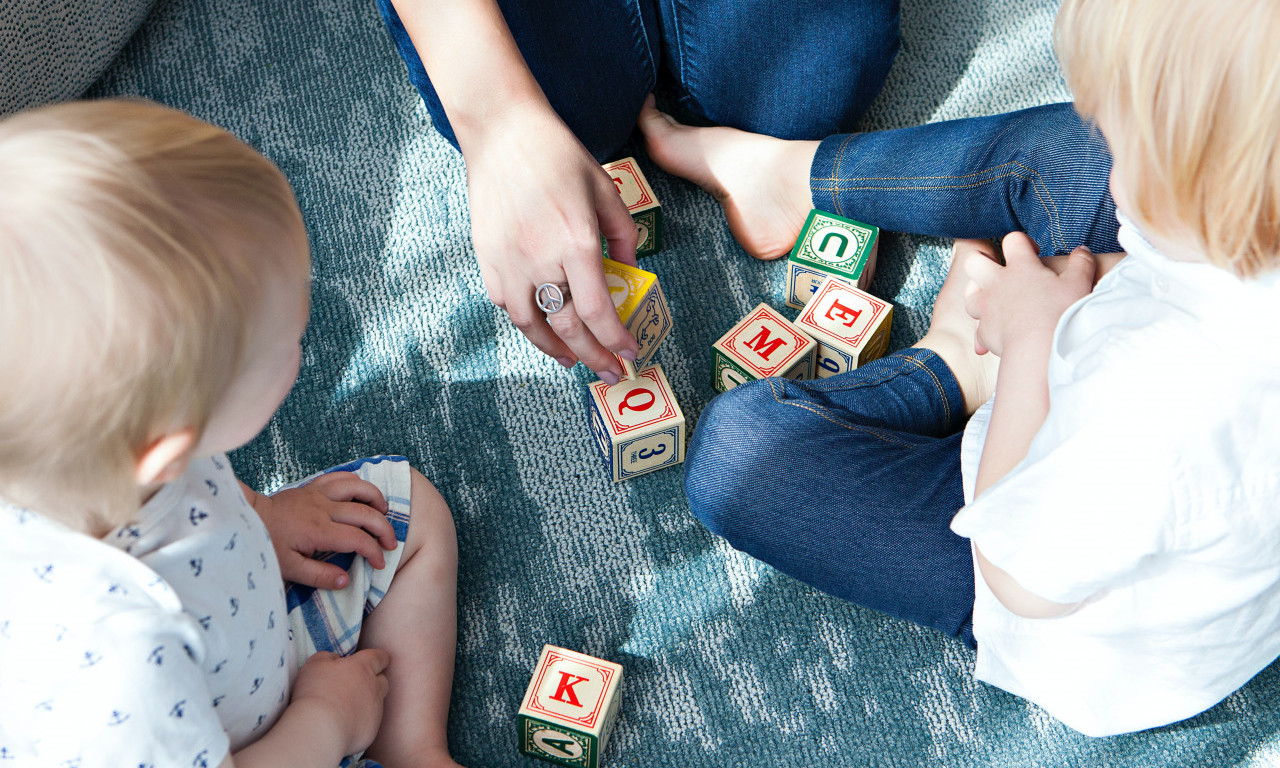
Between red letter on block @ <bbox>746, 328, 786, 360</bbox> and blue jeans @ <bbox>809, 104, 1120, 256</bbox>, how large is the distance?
0.66ft

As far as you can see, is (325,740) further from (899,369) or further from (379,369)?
(899,369)

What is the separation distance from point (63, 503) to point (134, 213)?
191mm

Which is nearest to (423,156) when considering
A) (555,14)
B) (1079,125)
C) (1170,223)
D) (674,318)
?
(555,14)

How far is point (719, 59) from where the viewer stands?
48.4 inches

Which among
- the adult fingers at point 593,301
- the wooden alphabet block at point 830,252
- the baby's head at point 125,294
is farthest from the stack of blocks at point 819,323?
the baby's head at point 125,294

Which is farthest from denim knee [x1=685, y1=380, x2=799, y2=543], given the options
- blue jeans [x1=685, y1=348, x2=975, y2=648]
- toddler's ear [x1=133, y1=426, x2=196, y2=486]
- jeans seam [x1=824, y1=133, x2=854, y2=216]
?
toddler's ear [x1=133, y1=426, x2=196, y2=486]

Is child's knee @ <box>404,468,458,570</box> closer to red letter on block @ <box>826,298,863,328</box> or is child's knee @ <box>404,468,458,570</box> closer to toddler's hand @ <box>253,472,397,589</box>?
toddler's hand @ <box>253,472,397,589</box>

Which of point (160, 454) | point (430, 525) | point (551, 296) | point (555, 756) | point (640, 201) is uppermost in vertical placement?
point (160, 454)

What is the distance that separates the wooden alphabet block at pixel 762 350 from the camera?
111 centimetres

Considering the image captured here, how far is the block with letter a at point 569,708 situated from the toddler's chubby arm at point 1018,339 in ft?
1.17

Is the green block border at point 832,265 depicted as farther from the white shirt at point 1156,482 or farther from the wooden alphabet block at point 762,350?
the white shirt at point 1156,482

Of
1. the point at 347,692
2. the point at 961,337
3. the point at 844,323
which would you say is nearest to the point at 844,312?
the point at 844,323

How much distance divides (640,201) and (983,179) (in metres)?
0.39

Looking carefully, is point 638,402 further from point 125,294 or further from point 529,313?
point 125,294
